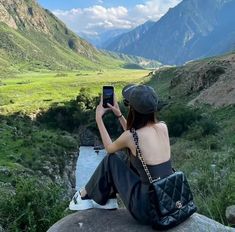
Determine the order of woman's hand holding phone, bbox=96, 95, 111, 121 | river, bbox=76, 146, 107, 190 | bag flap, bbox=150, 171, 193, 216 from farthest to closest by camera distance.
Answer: river, bbox=76, 146, 107, 190
woman's hand holding phone, bbox=96, 95, 111, 121
bag flap, bbox=150, 171, 193, 216

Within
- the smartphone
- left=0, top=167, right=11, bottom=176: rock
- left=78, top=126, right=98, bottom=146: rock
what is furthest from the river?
the smartphone

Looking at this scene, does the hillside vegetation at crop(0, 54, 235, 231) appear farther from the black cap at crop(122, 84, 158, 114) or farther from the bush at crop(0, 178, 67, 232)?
the black cap at crop(122, 84, 158, 114)

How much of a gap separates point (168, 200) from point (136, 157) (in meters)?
0.80

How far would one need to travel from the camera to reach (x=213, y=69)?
204ft

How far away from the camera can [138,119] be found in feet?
22.7

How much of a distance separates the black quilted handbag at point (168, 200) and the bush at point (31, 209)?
295 centimetres

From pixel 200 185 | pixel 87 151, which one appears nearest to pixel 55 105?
pixel 87 151

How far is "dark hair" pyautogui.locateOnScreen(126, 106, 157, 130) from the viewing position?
688cm

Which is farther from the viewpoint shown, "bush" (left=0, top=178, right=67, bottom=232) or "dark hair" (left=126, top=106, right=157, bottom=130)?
"bush" (left=0, top=178, right=67, bottom=232)

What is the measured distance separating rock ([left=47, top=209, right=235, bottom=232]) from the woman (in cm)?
25

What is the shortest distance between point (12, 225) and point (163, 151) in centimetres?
337

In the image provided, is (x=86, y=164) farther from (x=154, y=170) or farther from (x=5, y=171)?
(x=154, y=170)

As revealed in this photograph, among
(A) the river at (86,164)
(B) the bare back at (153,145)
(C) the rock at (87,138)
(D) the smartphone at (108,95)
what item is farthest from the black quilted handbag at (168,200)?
(C) the rock at (87,138)

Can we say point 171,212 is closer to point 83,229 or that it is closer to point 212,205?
point 83,229
